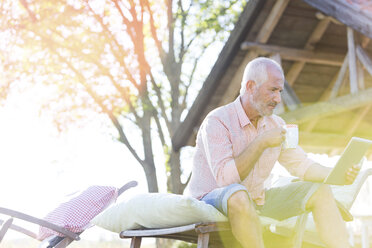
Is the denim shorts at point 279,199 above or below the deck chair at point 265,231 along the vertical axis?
above

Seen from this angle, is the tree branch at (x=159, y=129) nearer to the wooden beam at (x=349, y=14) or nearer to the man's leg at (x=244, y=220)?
the wooden beam at (x=349, y=14)

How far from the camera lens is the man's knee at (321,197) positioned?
103 inches

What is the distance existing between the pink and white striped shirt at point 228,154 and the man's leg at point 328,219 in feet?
0.94

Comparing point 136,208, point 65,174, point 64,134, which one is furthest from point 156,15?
point 136,208

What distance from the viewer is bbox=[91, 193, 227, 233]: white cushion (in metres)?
2.39

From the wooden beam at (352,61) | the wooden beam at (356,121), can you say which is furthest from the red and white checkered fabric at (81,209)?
the wooden beam at (356,121)

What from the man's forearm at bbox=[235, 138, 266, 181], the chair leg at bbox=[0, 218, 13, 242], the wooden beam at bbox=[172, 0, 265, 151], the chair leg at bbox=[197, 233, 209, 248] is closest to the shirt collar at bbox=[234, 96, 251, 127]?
the man's forearm at bbox=[235, 138, 266, 181]

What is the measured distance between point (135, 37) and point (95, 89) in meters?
1.10

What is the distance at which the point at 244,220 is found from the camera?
232 cm

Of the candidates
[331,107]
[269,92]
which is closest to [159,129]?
[331,107]

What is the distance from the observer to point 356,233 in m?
6.27

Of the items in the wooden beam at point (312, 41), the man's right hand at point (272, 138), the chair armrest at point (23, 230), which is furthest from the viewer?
the wooden beam at point (312, 41)

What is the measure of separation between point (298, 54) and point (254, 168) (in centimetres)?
431

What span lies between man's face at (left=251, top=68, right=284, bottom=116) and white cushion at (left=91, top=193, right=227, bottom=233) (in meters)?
0.60
